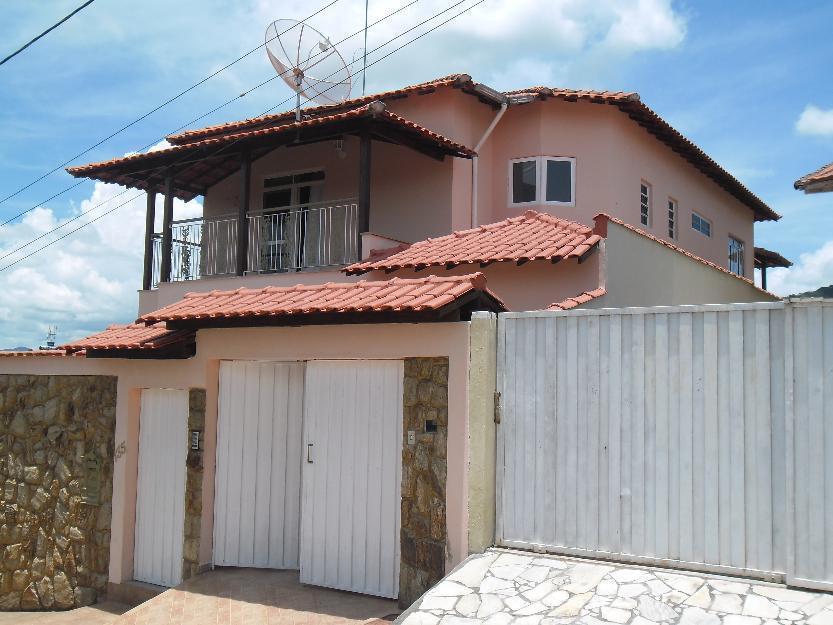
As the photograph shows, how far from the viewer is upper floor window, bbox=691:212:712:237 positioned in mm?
20109

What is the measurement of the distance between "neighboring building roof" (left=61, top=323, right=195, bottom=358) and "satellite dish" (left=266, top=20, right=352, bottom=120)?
6.15 m

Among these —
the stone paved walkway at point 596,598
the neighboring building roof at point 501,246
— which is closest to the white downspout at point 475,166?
the neighboring building roof at point 501,246

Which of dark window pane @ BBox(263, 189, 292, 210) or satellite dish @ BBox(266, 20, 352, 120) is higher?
satellite dish @ BBox(266, 20, 352, 120)

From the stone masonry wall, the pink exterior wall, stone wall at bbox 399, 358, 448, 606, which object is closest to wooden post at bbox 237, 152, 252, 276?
the pink exterior wall

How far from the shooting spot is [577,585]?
6125 mm

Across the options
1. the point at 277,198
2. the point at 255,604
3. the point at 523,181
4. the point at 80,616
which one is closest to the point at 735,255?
the point at 523,181

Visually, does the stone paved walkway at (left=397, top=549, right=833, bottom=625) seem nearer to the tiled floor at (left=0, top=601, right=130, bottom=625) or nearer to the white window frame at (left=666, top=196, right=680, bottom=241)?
the tiled floor at (left=0, top=601, right=130, bottom=625)

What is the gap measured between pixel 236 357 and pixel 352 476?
2077 millimetres

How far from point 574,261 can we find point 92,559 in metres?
7.41

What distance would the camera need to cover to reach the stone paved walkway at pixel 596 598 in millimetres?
5496

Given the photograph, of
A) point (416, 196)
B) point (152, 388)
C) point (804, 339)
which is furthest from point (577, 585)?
point (416, 196)

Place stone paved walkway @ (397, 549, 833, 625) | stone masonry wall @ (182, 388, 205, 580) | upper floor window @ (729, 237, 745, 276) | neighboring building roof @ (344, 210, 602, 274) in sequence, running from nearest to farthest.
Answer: stone paved walkway @ (397, 549, 833, 625)
stone masonry wall @ (182, 388, 205, 580)
neighboring building roof @ (344, 210, 602, 274)
upper floor window @ (729, 237, 745, 276)

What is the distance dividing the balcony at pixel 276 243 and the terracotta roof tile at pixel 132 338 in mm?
3742

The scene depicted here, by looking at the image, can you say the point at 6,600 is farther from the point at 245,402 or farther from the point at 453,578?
the point at 453,578
